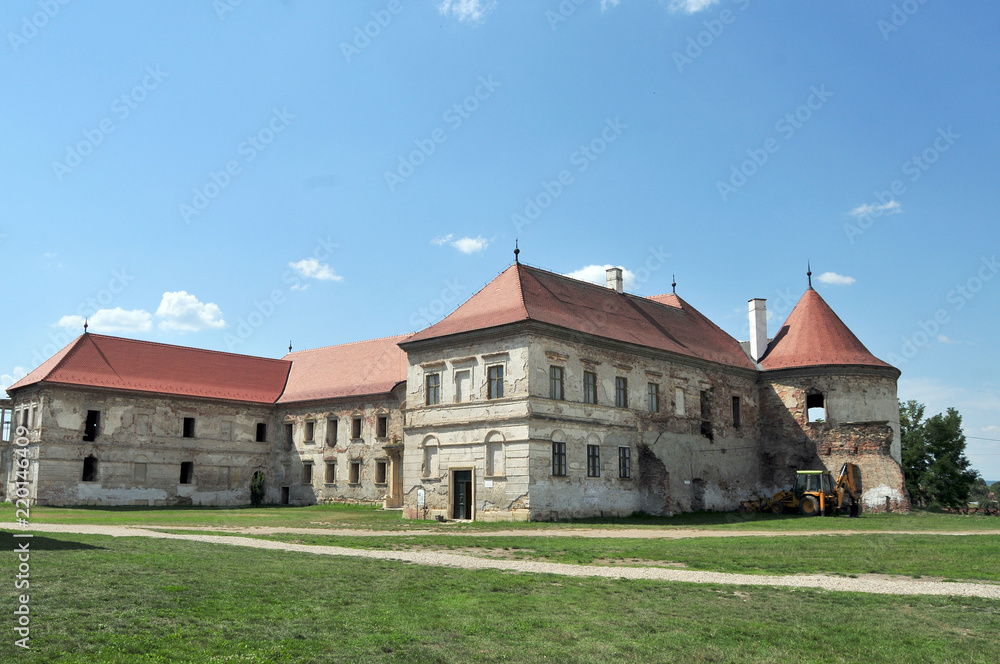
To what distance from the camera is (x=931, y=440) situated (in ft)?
199

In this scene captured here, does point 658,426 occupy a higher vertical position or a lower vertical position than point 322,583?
higher

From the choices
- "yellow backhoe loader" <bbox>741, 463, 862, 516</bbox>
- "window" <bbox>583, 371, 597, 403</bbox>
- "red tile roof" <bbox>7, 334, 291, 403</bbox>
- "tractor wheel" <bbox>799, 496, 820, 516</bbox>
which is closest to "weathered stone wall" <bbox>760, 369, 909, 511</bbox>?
"yellow backhoe loader" <bbox>741, 463, 862, 516</bbox>

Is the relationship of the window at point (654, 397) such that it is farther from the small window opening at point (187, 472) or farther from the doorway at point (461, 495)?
the small window opening at point (187, 472)

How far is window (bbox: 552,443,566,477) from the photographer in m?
31.1

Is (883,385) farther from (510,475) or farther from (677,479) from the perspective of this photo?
(510,475)

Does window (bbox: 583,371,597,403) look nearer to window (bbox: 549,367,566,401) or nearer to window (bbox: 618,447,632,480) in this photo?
window (bbox: 549,367,566,401)

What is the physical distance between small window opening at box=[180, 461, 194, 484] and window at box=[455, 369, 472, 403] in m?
21.7

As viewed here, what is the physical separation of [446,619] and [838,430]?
3606 centimetres

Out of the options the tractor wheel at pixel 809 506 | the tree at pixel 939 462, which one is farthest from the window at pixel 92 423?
the tree at pixel 939 462

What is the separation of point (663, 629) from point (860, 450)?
35538mm

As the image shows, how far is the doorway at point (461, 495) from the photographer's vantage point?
32.0 metres

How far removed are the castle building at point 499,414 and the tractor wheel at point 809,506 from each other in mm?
4538

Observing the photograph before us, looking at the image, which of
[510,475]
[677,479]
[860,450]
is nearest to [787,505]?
[677,479]

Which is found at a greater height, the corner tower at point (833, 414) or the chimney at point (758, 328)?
the chimney at point (758, 328)
